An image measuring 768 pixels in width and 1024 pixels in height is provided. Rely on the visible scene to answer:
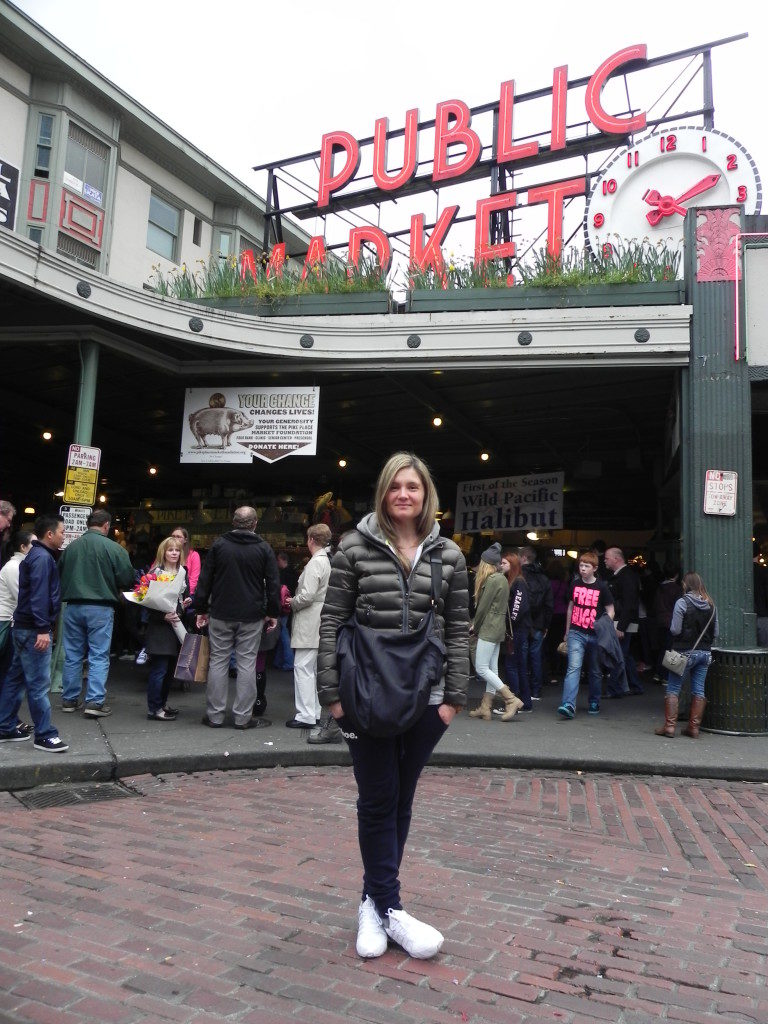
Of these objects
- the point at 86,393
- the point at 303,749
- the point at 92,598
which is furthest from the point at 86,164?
the point at 303,749

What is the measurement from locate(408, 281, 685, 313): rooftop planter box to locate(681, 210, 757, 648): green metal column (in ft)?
1.06

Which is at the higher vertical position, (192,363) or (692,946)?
(192,363)

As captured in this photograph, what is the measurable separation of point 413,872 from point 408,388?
7281 millimetres

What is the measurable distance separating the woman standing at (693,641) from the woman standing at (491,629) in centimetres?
162

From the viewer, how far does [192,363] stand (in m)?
10.2

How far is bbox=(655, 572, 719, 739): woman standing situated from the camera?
7.69 metres

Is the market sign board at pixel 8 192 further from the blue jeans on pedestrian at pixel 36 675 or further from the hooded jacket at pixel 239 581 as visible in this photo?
the blue jeans on pedestrian at pixel 36 675

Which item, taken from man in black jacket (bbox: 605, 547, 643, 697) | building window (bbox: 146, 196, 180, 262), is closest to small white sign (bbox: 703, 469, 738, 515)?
man in black jacket (bbox: 605, 547, 643, 697)

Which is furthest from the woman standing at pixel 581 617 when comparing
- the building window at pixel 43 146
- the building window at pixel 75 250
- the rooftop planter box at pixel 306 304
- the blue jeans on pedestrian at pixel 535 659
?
the building window at pixel 43 146

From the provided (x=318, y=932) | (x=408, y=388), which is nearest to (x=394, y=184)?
(x=408, y=388)

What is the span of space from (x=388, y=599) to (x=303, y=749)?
12.8 ft

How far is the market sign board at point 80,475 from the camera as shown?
851cm

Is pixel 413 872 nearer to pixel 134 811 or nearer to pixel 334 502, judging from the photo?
pixel 134 811

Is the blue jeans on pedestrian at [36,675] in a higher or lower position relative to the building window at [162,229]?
lower
